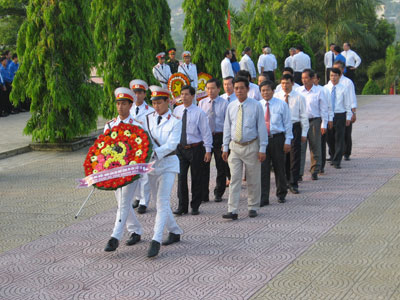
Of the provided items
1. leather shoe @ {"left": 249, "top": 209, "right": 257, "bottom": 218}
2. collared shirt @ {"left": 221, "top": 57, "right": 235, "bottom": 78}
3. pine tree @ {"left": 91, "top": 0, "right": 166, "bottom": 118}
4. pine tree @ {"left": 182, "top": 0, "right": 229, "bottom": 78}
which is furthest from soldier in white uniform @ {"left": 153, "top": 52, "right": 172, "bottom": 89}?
leather shoe @ {"left": 249, "top": 209, "right": 257, "bottom": 218}

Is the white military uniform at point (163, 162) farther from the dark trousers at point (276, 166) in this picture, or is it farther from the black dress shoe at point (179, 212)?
the dark trousers at point (276, 166)

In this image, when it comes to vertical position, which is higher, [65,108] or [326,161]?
[65,108]

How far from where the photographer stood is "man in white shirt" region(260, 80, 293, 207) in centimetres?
1012

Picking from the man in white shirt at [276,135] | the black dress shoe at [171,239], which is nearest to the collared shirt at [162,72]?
the man in white shirt at [276,135]

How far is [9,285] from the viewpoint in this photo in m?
6.75

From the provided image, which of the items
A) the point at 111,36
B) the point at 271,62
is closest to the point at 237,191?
the point at 111,36

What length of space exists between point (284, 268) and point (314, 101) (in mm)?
5546

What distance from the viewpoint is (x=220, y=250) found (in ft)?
25.3

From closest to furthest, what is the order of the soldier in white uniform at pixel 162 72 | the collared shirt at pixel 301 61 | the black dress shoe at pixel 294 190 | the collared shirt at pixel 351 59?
the black dress shoe at pixel 294 190 < the soldier in white uniform at pixel 162 72 < the collared shirt at pixel 301 61 < the collared shirt at pixel 351 59

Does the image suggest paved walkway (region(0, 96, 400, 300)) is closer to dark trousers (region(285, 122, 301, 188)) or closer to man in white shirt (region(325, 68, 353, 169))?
dark trousers (region(285, 122, 301, 188))

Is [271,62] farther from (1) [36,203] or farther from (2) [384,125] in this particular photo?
(1) [36,203]

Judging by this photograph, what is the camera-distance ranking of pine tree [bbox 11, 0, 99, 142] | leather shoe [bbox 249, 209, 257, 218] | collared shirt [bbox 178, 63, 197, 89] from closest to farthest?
leather shoe [bbox 249, 209, 257, 218] → pine tree [bbox 11, 0, 99, 142] → collared shirt [bbox 178, 63, 197, 89]

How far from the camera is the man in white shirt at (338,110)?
42.9 ft

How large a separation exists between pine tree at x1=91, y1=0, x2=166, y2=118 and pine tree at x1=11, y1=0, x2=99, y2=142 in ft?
5.96
